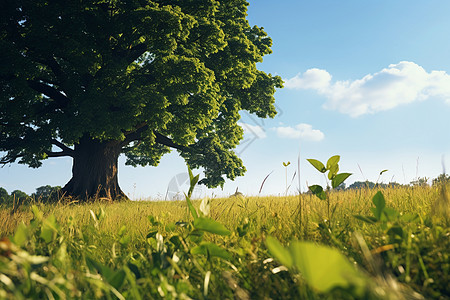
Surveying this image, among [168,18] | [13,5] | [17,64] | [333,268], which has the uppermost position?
[13,5]

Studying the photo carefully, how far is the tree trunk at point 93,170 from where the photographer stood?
13.7 meters

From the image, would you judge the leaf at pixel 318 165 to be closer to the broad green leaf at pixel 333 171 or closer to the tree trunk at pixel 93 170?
the broad green leaf at pixel 333 171

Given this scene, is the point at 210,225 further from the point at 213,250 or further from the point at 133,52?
the point at 133,52

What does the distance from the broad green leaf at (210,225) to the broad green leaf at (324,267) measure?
0.85 m

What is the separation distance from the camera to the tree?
11.1 metres

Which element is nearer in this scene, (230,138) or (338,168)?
(338,168)

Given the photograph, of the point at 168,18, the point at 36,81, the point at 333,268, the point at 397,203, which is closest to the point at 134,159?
the point at 36,81

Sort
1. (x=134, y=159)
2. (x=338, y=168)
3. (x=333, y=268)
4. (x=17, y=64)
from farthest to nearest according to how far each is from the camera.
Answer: (x=134, y=159) → (x=17, y=64) → (x=338, y=168) → (x=333, y=268)

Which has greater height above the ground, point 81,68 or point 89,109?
point 81,68

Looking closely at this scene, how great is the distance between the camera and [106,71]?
11367mm

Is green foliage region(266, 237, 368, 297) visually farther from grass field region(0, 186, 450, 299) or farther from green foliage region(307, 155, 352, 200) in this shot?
green foliage region(307, 155, 352, 200)

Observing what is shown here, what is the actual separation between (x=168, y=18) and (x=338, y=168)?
10202 millimetres

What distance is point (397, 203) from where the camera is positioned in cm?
346

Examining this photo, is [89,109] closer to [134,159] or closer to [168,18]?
[168,18]
